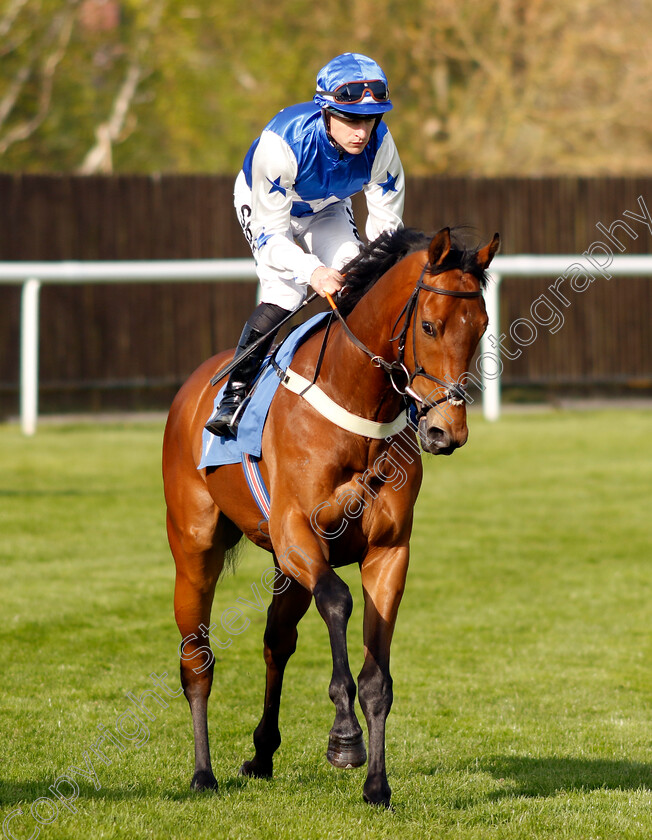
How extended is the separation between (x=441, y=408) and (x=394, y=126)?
21.5m

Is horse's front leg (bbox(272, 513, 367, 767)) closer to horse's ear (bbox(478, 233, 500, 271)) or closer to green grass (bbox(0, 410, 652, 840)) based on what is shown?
green grass (bbox(0, 410, 652, 840))

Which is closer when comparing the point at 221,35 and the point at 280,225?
the point at 280,225

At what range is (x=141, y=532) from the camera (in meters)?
9.59

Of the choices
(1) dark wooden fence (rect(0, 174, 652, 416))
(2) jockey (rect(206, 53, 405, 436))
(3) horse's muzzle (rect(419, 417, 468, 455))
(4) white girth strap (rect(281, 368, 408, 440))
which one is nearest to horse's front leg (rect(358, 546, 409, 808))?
(4) white girth strap (rect(281, 368, 408, 440))

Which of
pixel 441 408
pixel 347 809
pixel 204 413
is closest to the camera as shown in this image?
pixel 441 408

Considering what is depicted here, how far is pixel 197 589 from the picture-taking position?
484cm

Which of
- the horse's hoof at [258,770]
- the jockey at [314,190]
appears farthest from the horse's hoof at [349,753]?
the jockey at [314,190]

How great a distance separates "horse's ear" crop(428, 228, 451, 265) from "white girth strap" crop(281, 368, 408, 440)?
60 centimetres

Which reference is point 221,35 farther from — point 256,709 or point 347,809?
point 347,809

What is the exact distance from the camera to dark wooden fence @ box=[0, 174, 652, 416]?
14781mm

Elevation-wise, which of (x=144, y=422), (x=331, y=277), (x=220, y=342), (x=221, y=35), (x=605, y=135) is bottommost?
(x=144, y=422)

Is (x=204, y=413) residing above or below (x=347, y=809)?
above

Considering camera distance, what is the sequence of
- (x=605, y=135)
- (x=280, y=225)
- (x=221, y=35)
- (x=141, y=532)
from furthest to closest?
(x=221, y=35)
(x=605, y=135)
(x=141, y=532)
(x=280, y=225)

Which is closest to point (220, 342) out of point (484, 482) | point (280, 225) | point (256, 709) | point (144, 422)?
point (144, 422)
